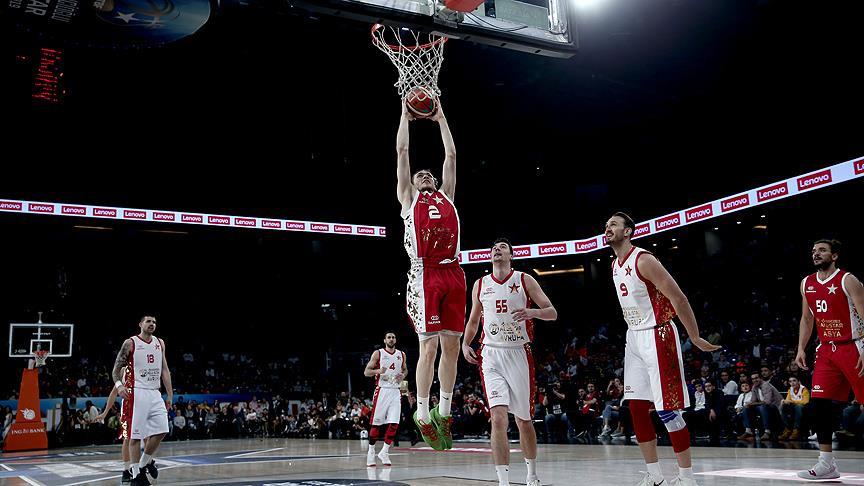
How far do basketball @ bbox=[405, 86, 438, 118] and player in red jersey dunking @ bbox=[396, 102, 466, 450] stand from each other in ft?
0.26

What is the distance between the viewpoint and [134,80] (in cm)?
1847

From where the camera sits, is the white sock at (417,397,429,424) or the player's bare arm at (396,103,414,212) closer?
the white sock at (417,397,429,424)

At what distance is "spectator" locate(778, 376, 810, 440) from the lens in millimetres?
11086

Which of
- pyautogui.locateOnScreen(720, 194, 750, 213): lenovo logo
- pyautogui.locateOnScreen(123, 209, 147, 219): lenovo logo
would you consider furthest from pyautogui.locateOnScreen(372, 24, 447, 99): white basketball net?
pyautogui.locateOnScreen(123, 209, 147, 219): lenovo logo

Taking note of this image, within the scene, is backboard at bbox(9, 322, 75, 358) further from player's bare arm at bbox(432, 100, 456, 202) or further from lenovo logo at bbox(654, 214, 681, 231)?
lenovo logo at bbox(654, 214, 681, 231)

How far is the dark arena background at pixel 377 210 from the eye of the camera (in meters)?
11.1

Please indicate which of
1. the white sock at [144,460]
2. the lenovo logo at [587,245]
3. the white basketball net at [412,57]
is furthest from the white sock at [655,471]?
the lenovo logo at [587,245]

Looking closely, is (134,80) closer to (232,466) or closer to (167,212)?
(167,212)

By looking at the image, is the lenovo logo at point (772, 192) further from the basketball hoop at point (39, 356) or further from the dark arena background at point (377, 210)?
the basketball hoop at point (39, 356)

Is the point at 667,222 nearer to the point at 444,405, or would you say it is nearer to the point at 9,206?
the point at 444,405

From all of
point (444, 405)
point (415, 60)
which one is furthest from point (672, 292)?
point (415, 60)

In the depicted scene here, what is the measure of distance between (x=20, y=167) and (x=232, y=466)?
18584mm

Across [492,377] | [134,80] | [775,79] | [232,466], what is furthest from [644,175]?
[492,377]

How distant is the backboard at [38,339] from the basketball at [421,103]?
18.3 metres
